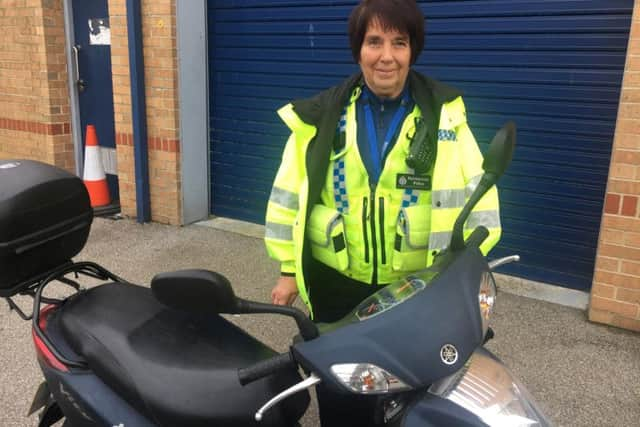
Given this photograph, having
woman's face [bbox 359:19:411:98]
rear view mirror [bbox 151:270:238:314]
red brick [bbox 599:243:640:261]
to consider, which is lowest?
red brick [bbox 599:243:640:261]

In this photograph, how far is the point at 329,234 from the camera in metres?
2.11

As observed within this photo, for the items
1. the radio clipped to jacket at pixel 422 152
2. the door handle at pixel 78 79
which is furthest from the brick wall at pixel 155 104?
the radio clipped to jacket at pixel 422 152

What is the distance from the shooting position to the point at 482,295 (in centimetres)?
145

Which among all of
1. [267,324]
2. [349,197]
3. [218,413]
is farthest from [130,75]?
[218,413]

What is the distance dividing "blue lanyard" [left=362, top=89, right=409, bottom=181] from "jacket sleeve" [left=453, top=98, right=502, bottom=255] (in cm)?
19

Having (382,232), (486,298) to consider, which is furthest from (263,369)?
(382,232)

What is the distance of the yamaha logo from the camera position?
4.28 feet

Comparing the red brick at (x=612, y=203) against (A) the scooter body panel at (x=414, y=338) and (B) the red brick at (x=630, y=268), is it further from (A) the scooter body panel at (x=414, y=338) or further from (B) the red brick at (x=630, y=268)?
(A) the scooter body panel at (x=414, y=338)

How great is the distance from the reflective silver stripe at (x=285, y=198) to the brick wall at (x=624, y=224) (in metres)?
2.60

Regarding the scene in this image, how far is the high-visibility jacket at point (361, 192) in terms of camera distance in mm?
2000

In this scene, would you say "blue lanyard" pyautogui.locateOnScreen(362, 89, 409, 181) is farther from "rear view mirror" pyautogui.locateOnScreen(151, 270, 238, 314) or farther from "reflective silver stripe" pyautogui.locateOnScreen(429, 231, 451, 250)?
"rear view mirror" pyautogui.locateOnScreen(151, 270, 238, 314)

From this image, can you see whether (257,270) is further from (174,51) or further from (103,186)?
(103,186)

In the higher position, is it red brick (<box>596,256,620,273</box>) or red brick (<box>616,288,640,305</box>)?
red brick (<box>596,256,620,273</box>)

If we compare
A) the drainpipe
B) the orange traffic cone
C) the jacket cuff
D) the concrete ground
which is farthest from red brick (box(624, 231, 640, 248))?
the orange traffic cone
